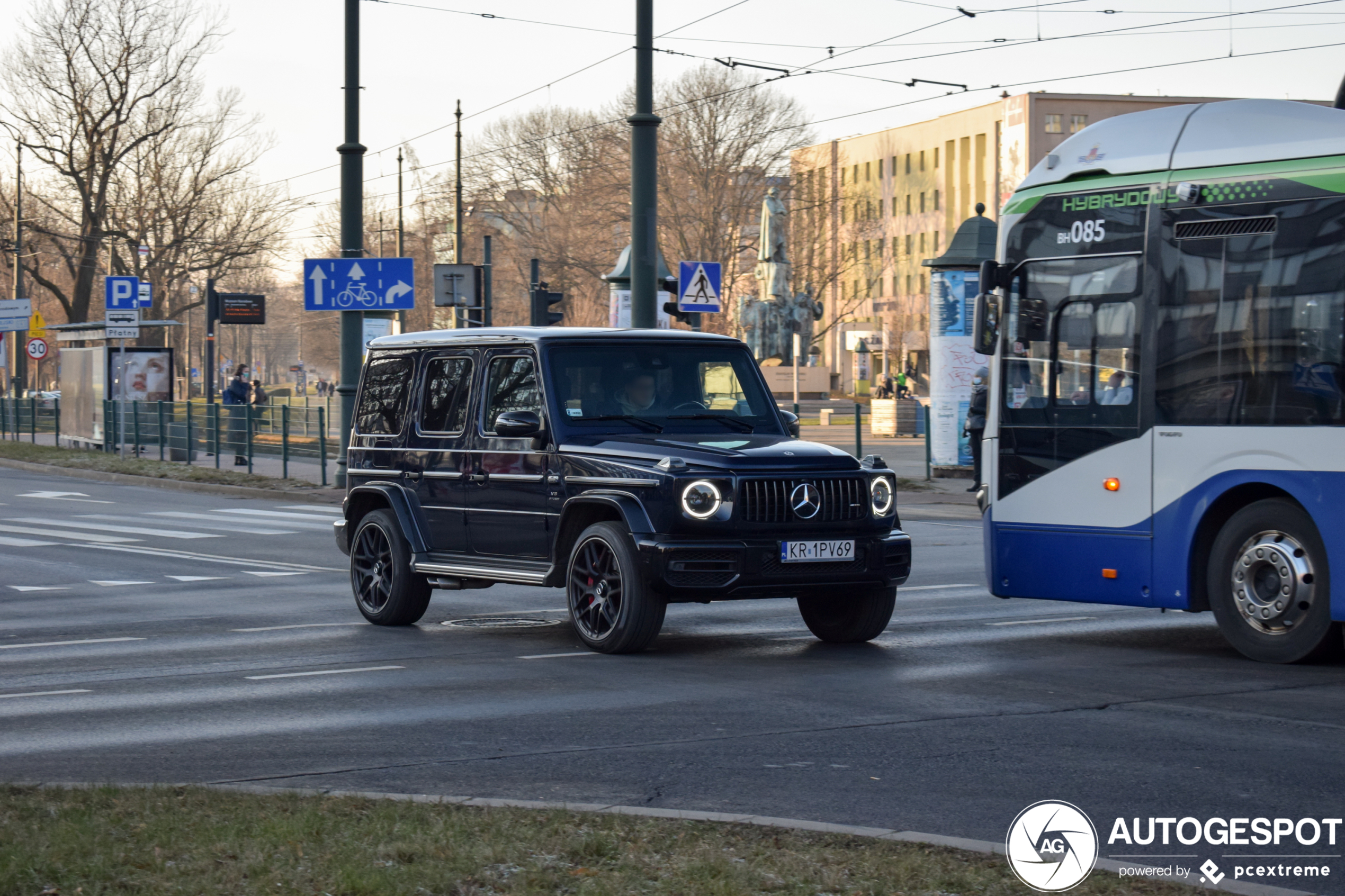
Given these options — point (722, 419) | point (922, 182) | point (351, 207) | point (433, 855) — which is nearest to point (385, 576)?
point (722, 419)

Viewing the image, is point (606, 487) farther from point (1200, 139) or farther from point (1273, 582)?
point (1200, 139)

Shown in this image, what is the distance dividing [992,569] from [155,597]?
265 inches

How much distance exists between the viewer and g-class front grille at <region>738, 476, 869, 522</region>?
1012 centimetres

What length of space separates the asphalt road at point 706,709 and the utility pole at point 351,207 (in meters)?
11.7

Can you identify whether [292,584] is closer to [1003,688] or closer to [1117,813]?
[1003,688]

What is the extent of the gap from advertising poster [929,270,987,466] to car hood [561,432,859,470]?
62.8 feet

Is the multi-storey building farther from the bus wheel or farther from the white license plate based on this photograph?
the white license plate

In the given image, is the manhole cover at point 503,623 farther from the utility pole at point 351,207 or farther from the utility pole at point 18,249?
the utility pole at point 18,249

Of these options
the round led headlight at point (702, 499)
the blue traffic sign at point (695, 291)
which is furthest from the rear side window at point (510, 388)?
the blue traffic sign at point (695, 291)

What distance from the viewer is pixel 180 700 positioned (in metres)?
9.05

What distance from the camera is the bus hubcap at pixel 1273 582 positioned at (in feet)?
32.4

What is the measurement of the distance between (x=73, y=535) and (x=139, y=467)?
1382 cm

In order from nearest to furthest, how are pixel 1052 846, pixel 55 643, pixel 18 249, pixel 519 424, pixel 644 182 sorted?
pixel 1052 846, pixel 519 424, pixel 55 643, pixel 644 182, pixel 18 249

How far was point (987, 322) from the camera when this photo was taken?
38.2 ft
